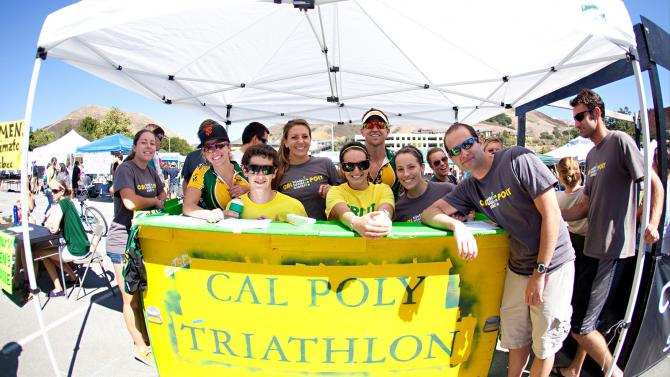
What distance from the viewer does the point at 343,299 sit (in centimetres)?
173

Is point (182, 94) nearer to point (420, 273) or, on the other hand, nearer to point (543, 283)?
point (420, 273)

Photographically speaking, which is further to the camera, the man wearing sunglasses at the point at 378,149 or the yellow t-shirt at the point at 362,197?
the man wearing sunglasses at the point at 378,149

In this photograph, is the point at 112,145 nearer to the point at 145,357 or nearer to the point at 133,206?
the point at 133,206

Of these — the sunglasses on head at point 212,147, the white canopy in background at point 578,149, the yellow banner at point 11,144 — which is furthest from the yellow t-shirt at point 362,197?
the white canopy in background at point 578,149

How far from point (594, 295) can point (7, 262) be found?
4931mm

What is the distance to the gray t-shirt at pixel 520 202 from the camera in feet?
5.75

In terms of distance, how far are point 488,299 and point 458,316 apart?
0.73 feet

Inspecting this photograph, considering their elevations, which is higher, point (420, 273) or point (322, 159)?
point (322, 159)

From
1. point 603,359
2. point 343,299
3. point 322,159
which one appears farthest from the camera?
point 322,159

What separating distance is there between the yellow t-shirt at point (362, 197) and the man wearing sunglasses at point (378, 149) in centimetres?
55

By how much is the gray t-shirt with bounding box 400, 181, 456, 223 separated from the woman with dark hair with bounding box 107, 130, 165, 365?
2.35 m

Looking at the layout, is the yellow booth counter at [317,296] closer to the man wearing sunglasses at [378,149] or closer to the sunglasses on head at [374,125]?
the man wearing sunglasses at [378,149]

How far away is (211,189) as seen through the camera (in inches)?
98.4

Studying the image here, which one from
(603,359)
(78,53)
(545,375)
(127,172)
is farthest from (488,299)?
(78,53)
